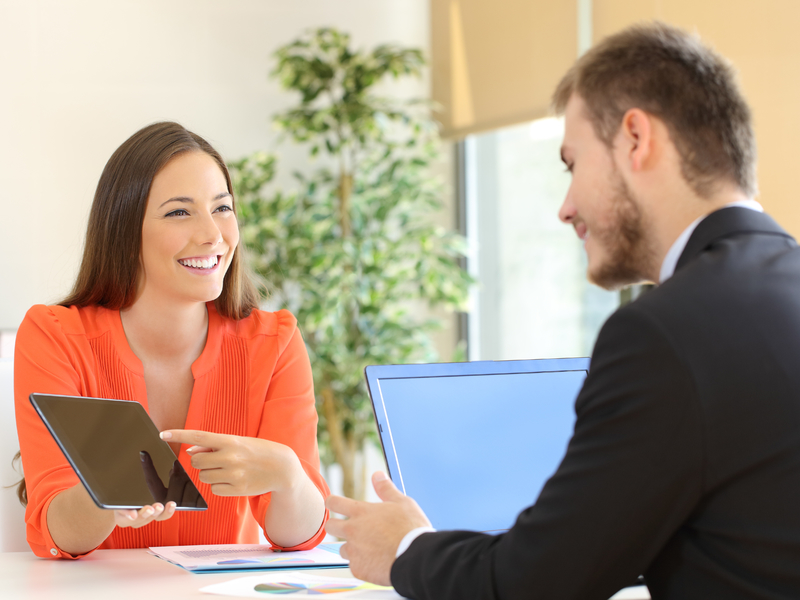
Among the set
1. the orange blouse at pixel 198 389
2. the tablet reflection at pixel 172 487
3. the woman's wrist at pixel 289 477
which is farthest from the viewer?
the orange blouse at pixel 198 389

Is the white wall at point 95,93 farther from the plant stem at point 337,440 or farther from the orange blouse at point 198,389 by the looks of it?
the orange blouse at point 198,389

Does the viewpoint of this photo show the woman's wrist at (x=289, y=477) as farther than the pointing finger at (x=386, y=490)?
Yes

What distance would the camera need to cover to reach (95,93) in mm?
3469

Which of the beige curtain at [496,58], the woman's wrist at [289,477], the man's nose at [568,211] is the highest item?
the beige curtain at [496,58]

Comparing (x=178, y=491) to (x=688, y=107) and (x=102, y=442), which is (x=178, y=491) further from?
(x=688, y=107)

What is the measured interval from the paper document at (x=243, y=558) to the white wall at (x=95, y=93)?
2228 millimetres

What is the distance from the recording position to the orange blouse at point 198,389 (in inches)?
56.1

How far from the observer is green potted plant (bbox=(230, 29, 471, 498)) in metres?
3.49

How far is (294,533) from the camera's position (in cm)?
137

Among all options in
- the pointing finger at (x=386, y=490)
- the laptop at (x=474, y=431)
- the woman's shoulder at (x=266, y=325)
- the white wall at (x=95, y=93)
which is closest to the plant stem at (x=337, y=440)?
the white wall at (x=95, y=93)

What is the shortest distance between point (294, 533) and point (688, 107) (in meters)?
0.92

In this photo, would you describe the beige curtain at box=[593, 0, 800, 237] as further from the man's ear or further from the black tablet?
the black tablet

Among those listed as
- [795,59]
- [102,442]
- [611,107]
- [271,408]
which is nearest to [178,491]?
[102,442]

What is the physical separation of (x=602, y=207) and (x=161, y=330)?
105 cm
